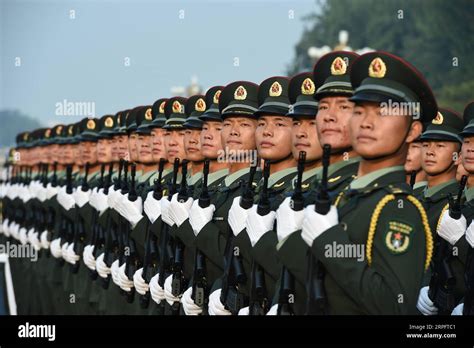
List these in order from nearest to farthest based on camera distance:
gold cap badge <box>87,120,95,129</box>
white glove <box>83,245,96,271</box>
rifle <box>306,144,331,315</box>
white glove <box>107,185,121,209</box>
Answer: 1. rifle <box>306,144,331,315</box>
2. white glove <box>107,185,121,209</box>
3. white glove <box>83,245,96,271</box>
4. gold cap badge <box>87,120,95,129</box>

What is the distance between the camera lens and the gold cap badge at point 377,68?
18.6 ft

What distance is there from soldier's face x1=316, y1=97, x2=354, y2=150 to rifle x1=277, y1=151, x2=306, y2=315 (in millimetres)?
198

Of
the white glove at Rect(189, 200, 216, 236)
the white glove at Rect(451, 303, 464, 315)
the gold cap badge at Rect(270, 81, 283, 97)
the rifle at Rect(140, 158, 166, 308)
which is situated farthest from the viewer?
the rifle at Rect(140, 158, 166, 308)

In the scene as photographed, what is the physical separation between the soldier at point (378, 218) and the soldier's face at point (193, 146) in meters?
3.52

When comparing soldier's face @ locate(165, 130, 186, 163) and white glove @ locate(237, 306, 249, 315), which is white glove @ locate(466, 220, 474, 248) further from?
soldier's face @ locate(165, 130, 186, 163)

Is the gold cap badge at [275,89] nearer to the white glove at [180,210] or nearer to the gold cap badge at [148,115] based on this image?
the white glove at [180,210]

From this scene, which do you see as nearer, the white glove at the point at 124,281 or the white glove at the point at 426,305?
the white glove at the point at 426,305

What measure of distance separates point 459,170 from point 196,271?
238 centimetres

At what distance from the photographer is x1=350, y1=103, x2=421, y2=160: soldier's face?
5.47 m

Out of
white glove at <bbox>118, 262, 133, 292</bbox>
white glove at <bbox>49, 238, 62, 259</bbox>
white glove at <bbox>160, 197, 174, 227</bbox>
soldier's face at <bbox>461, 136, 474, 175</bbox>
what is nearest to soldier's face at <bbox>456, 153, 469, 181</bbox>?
soldier's face at <bbox>461, 136, 474, 175</bbox>

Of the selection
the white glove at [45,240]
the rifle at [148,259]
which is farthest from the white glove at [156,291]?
the white glove at [45,240]

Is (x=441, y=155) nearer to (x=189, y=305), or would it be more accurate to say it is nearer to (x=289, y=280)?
(x=189, y=305)
